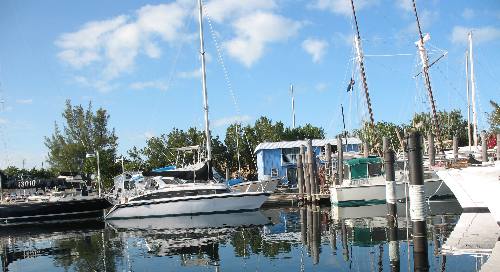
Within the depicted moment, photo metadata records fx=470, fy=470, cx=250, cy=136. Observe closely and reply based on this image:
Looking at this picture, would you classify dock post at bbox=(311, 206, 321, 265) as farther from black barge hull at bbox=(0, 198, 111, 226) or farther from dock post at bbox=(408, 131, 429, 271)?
black barge hull at bbox=(0, 198, 111, 226)

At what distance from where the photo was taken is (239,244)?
713 inches

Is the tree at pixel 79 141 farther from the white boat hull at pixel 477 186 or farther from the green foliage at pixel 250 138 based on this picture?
the white boat hull at pixel 477 186

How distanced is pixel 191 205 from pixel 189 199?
421 mm

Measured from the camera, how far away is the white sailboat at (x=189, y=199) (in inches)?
1126

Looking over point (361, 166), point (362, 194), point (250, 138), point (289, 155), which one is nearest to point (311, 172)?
point (361, 166)

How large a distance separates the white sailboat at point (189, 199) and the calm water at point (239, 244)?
0.73 metres

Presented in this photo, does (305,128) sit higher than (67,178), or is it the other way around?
(305,128)

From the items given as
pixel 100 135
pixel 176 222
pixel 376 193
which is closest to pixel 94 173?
pixel 100 135

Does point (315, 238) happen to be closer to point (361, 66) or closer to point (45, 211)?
point (361, 66)

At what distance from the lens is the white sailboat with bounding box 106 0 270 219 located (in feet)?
93.8

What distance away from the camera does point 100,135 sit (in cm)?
5884

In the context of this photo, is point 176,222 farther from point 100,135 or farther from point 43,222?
point 100,135

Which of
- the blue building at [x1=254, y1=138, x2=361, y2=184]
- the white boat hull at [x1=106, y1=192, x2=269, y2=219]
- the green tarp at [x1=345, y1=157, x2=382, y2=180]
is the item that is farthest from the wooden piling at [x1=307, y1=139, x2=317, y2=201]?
the blue building at [x1=254, y1=138, x2=361, y2=184]

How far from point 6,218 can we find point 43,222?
7.76ft
